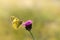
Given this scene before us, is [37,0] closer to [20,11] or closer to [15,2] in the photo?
[15,2]

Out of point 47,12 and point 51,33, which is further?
point 47,12

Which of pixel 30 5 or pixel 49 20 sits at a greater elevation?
pixel 30 5

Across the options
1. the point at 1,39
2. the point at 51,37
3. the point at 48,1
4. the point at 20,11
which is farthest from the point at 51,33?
the point at 48,1

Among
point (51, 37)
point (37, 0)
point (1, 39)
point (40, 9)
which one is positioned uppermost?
point (37, 0)

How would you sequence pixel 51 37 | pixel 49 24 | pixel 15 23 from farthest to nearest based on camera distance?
1. pixel 49 24
2. pixel 51 37
3. pixel 15 23

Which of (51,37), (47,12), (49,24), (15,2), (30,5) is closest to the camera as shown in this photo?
(51,37)

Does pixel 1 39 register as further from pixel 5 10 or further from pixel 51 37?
pixel 5 10
